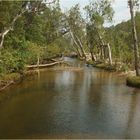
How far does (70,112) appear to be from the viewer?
81.3ft

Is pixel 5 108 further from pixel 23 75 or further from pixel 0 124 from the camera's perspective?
pixel 23 75

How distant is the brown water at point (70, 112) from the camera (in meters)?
→ 19.8

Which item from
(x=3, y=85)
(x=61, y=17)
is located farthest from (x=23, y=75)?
(x=61, y=17)

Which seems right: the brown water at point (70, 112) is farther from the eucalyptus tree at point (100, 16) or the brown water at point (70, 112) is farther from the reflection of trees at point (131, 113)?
the eucalyptus tree at point (100, 16)

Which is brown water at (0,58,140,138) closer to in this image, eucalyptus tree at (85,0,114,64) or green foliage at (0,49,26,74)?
green foliage at (0,49,26,74)

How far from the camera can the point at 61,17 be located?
9344cm

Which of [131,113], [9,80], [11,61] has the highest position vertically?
[11,61]

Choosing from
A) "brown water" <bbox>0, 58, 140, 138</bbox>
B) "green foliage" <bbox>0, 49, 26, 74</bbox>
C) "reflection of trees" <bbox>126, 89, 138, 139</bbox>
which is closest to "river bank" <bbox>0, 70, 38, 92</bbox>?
"green foliage" <bbox>0, 49, 26, 74</bbox>

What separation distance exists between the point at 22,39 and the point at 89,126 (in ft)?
107

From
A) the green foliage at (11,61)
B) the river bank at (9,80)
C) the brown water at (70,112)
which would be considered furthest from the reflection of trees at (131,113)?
the green foliage at (11,61)

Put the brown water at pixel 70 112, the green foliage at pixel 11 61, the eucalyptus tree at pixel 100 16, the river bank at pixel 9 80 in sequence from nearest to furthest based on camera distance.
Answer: the brown water at pixel 70 112 → the river bank at pixel 9 80 → the green foliage at pixel 11 61 → the eucalyptus tree at pixel 100 16

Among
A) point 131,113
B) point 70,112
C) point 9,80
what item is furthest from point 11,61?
point 131,113

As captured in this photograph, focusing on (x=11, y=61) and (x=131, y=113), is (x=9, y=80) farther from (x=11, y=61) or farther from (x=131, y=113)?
(x=131, y=113)

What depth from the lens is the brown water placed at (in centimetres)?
1980
